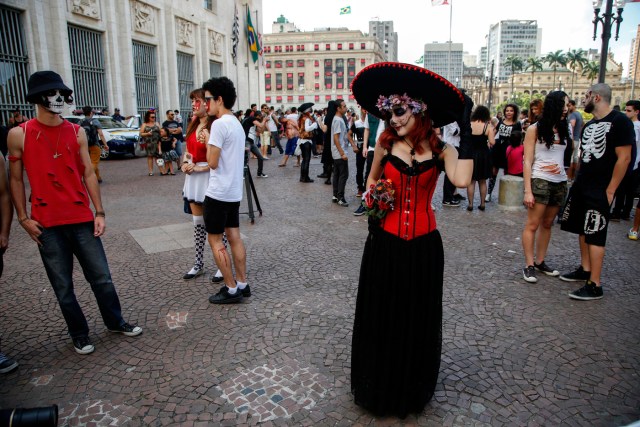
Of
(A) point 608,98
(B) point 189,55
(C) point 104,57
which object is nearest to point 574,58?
(B) point 189,55

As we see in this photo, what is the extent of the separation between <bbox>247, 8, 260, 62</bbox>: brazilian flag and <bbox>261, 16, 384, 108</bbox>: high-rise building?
70125mm

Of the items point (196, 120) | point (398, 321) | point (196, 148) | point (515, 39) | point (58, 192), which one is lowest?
point (398, 321)

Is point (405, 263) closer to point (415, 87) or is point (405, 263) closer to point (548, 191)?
point (415, 87)

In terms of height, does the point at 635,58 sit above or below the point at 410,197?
above

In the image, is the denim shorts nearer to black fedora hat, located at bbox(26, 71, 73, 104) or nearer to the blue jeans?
the blue jeans

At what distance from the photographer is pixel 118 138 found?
1747cm

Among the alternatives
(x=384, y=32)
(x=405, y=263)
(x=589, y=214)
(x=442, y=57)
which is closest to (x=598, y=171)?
(x=589, y=214)

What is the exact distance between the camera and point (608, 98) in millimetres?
4512

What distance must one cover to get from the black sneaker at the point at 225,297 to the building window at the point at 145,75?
22765mm

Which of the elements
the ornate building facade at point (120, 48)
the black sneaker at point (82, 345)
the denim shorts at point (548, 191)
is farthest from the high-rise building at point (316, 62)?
the black sneaker at point (82, 345)

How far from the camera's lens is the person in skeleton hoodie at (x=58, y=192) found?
3.22m

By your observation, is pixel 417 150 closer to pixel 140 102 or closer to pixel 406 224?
pixel 406 224

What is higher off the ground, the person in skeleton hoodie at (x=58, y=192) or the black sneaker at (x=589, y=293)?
the person in skeleton hoodie at (x=58, y=192)

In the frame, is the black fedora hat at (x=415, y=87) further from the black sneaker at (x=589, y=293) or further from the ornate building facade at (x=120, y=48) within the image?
the ornate building facade at (x=120, y=48)
